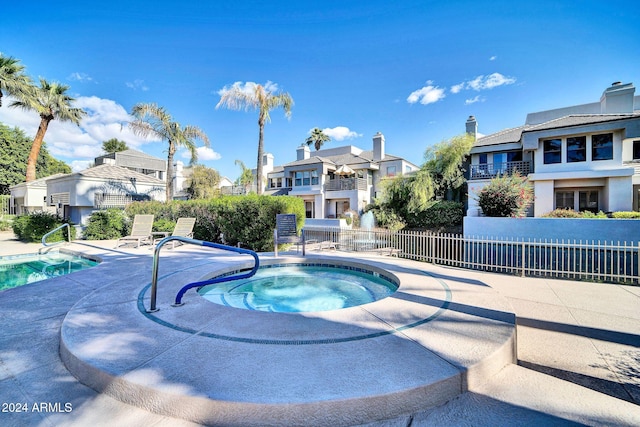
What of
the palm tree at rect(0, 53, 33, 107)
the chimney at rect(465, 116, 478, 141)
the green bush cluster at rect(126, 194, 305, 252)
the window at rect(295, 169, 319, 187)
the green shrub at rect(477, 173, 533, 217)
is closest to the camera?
the green bush cluster at rect(126, 194, 305, 252)

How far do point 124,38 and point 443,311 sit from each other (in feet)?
57.1

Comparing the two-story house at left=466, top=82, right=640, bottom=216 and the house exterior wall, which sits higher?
the two-story house at left=466, top=82, right=640, bottom=216

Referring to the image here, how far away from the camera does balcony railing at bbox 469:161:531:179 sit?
19.3 meters

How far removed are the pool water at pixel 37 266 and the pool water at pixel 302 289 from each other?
5.34 m

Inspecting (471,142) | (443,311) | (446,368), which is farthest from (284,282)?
(471,142)

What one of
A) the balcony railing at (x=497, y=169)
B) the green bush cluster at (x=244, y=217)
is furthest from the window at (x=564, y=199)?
the green bush cluster at (x=244, y=217)

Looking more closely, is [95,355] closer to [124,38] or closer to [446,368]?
[446,368]

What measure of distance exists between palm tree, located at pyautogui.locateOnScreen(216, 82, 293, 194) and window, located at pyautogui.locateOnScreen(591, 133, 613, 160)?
1999 centimetres

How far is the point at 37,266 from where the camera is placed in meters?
8.59

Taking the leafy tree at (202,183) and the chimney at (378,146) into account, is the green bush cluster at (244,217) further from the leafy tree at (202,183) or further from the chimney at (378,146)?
the chimney at (378,146)

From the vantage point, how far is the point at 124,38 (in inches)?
504

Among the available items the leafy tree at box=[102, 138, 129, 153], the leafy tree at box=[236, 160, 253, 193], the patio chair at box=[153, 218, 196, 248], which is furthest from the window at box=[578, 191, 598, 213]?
the leafy tree at box=[102, 138, 129, 153]

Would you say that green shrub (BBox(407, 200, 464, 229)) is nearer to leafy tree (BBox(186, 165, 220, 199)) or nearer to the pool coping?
the pool coping

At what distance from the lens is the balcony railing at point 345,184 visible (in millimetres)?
25500
